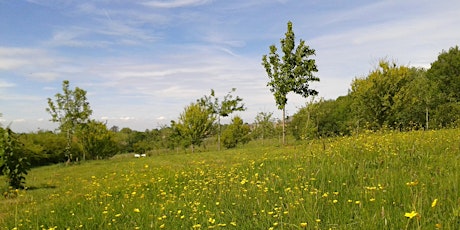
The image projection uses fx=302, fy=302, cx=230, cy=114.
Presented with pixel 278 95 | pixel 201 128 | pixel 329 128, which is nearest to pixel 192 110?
pixel 201 128

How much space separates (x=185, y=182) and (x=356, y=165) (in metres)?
3.34

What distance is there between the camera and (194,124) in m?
29.3

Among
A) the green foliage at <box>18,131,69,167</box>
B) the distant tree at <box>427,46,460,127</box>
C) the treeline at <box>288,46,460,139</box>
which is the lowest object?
the green foliage at <box>18,131,69,167</box>

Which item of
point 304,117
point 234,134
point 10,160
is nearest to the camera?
point 10,160

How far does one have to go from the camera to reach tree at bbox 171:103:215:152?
2948 centimetres

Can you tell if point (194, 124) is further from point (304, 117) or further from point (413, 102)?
point (413, 102)

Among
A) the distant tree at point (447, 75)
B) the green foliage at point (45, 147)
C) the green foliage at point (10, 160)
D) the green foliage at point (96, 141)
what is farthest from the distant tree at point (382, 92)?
the green foliage at point (45, 147)

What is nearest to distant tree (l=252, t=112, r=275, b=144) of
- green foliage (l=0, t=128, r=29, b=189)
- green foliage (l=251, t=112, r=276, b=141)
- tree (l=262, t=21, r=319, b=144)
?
green foliage (l=251, t=112, r=276, b=141)

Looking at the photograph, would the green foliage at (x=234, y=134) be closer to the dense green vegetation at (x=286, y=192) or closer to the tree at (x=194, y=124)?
the tree at (x=194, y=124)

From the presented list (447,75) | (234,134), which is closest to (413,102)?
(447,75)

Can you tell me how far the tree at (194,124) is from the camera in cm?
2948

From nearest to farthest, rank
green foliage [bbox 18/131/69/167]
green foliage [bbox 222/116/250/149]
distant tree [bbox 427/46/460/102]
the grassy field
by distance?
the grassy field
green foliage [bbox 18/131/69/167]
distant tree [bbox 427/46/460/102]
green foliage [bbox 222/116/250/149]

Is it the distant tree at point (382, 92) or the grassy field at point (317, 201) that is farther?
the distant tree at point (382, 92)

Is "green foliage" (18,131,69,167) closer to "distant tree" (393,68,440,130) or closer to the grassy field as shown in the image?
the grassy field
